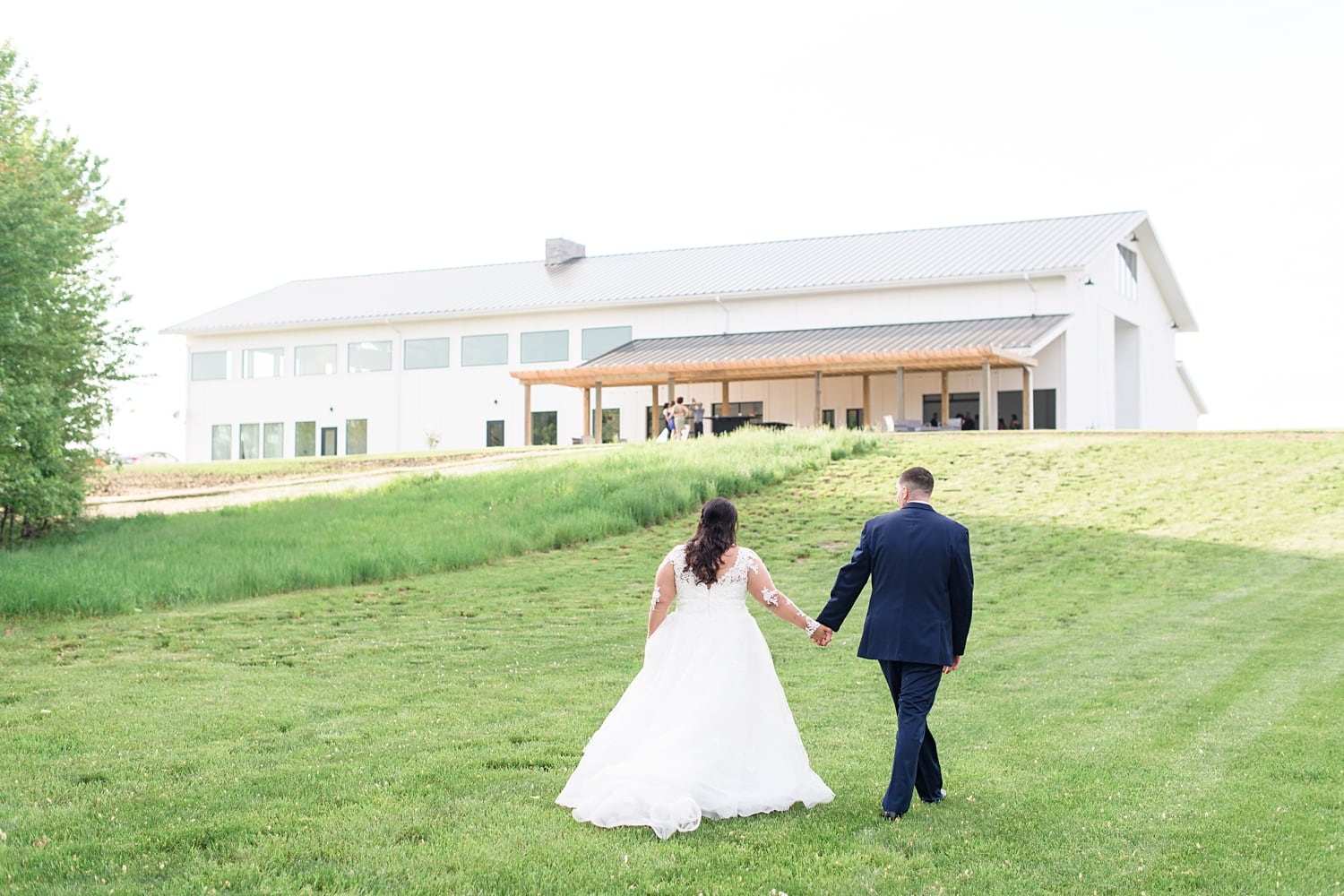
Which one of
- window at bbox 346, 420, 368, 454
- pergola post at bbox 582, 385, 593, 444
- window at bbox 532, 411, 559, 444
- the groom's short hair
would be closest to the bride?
the groom's short hair

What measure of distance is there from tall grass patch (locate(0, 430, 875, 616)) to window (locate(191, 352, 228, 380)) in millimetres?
27894

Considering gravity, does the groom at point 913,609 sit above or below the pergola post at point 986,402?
below

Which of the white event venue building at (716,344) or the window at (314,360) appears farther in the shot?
the window at (314,360)

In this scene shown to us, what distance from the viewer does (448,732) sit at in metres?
8.37

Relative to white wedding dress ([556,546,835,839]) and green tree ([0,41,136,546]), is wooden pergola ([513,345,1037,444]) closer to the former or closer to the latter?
green tree ([0,41,136,546])

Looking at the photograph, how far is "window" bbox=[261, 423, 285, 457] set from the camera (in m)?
50.4

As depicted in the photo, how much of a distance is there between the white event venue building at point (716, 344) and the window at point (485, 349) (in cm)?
7

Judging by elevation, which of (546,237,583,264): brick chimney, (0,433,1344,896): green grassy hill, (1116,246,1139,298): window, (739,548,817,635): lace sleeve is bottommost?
(0,433,1344,896): green grassy hill

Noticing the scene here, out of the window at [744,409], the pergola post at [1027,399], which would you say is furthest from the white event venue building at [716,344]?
the pergola post at [1027,399]

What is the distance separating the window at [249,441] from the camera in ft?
167

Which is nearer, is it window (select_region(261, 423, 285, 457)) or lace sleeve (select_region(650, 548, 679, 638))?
lace sleeve (select_region(650, 548, 679, 638))

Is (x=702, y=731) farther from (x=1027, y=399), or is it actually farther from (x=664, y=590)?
(x=1027, y=399)

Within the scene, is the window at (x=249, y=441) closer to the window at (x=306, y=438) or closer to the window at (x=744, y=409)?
the window at (x=306, y=438)

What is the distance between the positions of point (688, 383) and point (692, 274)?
4.76 meters
